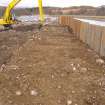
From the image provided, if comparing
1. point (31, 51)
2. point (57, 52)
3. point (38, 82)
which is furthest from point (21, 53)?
point (38, 82)

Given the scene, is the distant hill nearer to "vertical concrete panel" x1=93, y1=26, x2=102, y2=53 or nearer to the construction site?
"vertical concrete panel" x1=93, y1=26, x2=102, y2=53

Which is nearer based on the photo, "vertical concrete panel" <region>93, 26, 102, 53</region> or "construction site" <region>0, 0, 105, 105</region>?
"construction site" <region>0, 0, 105, 105</region>

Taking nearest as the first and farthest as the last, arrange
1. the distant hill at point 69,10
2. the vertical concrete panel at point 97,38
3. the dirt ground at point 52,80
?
the dirt ground at point 52,80
the vertical concrete panel at point 97,38
the distant hill at point 69,10

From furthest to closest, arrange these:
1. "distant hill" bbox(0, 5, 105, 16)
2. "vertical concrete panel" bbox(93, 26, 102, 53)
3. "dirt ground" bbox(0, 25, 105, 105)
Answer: "distant hill" bbox(0, 5, 105, 16) → "vertical concrete panel" bbox(93, 26, 102, 53) → "dirt ground" bbox(0, 25, 105, 105)

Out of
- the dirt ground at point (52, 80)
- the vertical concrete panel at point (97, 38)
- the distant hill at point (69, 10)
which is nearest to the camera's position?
the dirt ground at point (52, 80)

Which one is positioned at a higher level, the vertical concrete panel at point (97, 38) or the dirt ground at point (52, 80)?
the vertical concrete panel at point (97, 38)

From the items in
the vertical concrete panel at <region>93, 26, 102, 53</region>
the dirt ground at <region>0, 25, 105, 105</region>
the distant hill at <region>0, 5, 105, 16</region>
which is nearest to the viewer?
the dirt ground at <region>0, 25, 105, 105</region>

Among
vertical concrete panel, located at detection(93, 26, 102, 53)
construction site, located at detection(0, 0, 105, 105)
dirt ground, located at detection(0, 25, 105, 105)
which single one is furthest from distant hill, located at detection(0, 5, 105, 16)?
dirt ground, located at detection(0, 25, 105, 105)

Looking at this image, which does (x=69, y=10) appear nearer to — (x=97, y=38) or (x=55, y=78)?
(x=97, y=38)

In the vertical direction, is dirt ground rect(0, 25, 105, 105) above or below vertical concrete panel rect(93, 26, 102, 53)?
below

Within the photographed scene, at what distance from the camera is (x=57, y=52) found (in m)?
9.66

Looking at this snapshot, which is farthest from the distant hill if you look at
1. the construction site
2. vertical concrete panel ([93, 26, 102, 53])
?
the construction site

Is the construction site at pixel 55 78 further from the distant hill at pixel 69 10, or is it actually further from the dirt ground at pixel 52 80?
the distant hill at pixel 69 10

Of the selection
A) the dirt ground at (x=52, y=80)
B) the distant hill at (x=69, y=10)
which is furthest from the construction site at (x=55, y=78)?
the distant hill at (x=69, y=10)
